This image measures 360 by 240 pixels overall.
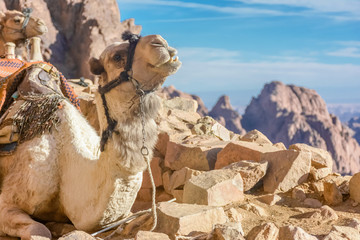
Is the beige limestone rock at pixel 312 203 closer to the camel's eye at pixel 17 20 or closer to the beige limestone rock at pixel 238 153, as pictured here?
the beige limestone rock at pixel 238 153

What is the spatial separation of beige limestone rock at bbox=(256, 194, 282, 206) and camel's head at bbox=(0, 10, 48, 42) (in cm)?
426

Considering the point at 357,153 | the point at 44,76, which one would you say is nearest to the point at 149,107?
the point at 44,76

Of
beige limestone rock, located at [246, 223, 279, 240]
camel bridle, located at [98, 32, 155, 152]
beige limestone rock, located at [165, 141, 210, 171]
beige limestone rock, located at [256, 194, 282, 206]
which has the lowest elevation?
beige limestone rock, located at [165, 141, 210, 171]

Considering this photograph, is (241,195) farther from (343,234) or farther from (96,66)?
(96,66)

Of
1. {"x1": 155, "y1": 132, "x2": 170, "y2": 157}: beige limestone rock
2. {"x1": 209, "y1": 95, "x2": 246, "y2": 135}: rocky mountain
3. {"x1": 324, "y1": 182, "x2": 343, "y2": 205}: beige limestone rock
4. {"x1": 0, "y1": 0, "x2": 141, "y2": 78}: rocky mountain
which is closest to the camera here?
{"x1": 324, "y1": 182, "x2": 343, "y2": 205}: beige limestone rock

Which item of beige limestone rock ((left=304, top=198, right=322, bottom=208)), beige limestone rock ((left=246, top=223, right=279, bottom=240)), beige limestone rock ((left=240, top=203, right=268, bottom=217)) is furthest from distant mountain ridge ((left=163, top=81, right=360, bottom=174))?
beige limestone rock ((left=246, top=223, right=279, bottom=240))

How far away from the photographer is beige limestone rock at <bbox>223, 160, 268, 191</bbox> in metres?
3.90

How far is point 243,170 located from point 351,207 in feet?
3.27

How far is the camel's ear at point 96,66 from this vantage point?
264 centimetres

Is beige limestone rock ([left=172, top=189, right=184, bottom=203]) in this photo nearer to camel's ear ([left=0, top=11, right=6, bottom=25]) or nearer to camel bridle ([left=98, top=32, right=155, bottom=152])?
camel bridle ([left=98, top=32, right=155, bottom=152])

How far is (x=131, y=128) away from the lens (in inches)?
101

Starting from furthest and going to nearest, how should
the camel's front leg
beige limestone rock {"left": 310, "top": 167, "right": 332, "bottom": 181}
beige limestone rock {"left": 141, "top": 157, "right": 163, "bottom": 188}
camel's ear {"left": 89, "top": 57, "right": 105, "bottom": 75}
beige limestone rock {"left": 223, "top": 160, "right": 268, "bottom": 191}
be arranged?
beige limestone rock {"left": 141, "top": 157, "right": 163, "bottom": 188} < beige limestone rock {"left": 310, "top": 167, "right": 332, "bottom": 181} < beige limestone rock {"left": 223, "top": 160, "right": 268, "bottom": 191} < the camel's front leg < camel's ear {"left": 89, "top": 57, "right": 105, "bottom": 75}

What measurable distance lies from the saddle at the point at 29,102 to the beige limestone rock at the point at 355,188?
267cm

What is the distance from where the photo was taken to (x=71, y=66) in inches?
1186
